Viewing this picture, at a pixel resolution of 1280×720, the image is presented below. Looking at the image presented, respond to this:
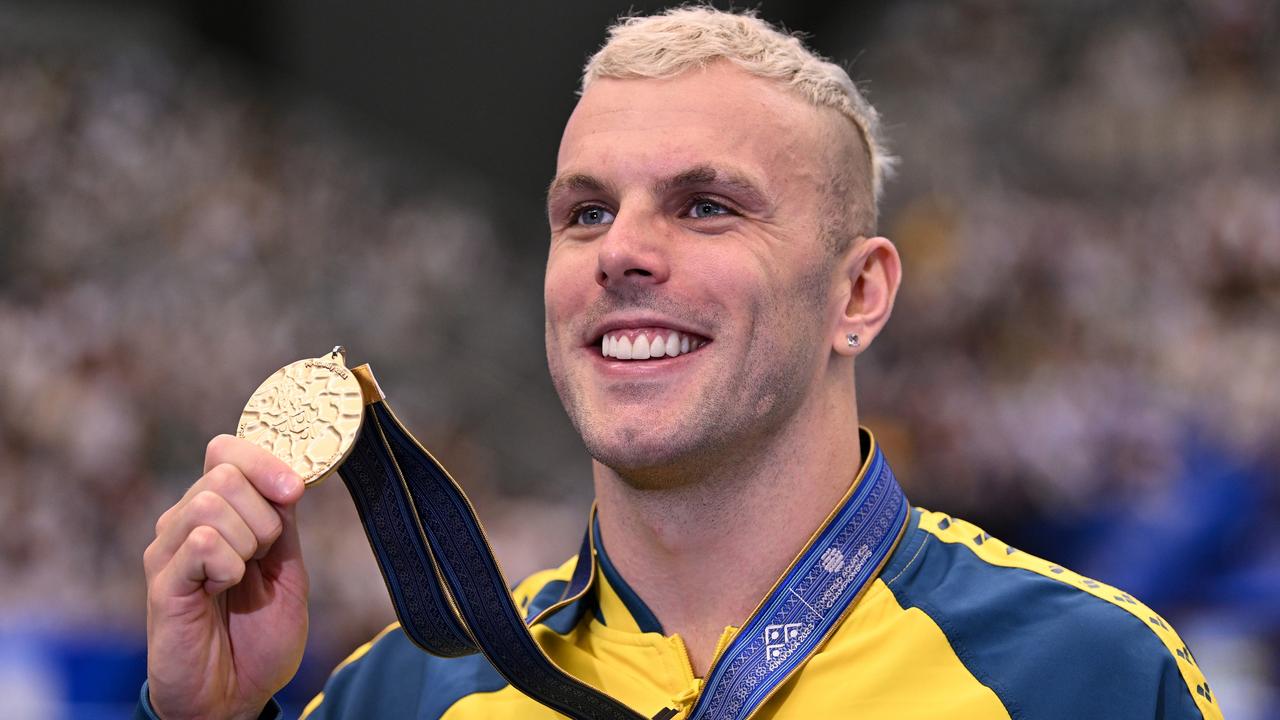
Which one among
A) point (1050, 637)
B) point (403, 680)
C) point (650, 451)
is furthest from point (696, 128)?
point (403, 680)

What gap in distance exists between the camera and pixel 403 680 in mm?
2268

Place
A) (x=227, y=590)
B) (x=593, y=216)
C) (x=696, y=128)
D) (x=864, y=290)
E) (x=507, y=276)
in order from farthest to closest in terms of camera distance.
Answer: (x=507, y=276)
(x=864, y=290)
(x=593, y=216)
(x=696, y=128)
(x=227, y=590)

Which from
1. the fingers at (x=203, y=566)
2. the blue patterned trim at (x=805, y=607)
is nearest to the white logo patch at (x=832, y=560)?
the blue patterned trim at (x=805, y=607)

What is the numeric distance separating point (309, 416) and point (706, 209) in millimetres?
683

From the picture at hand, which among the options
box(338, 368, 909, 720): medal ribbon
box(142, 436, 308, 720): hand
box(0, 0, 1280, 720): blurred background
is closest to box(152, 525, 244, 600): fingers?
box(142, 436, 308, 720): hand

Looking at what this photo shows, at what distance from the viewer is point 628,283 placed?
1.95 m

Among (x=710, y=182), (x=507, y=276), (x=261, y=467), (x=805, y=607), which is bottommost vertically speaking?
(x=507, y=276)

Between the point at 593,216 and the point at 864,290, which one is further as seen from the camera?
the point at 864,290

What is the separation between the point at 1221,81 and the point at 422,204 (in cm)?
561

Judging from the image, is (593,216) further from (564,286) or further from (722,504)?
(722,504)

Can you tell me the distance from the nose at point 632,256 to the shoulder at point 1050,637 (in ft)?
2.04

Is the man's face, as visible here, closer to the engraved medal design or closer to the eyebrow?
the eyebrow

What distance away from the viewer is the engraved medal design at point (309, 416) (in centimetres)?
179

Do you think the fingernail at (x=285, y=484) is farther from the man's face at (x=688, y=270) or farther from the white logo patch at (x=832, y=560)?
the white logo patch at (x=832, y=560)
